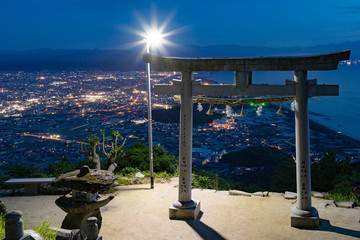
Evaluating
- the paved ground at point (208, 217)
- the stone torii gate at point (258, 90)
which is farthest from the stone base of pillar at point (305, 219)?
the paved ground at point (208, 217)

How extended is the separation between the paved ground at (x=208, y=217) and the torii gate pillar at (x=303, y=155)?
322mm

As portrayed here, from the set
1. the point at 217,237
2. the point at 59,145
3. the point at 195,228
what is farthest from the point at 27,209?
the point at 59,145

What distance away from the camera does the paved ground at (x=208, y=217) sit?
31.1ft

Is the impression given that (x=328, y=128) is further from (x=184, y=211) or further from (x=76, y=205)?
(x=76, y=205)

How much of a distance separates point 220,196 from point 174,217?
8.42 ft

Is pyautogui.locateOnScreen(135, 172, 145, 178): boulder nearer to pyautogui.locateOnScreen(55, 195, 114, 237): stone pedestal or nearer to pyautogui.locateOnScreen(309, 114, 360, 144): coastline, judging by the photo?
pyautogui.locateOnScreen(55, 195, 114, 237): stone pedestal

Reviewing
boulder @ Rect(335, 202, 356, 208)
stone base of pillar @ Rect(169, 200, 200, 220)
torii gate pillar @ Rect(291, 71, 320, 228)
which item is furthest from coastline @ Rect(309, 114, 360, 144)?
stone base of pillar @ Rect(169, 200, 200, 220)

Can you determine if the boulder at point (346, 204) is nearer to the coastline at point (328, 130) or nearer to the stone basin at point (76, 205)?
the stone basin at point (76, 205)

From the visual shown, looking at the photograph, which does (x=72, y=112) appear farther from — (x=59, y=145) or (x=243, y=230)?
(x=243, y=230)

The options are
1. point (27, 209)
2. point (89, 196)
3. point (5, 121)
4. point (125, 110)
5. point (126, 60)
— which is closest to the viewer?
point (89, 196)

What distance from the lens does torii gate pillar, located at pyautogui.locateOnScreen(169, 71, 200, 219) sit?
10.4 metres

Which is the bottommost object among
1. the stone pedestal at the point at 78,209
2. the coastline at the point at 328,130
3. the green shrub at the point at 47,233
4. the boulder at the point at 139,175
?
the coastline at the point at 328,130

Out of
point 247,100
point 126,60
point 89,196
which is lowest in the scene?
point 89,196

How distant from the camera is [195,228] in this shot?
32.6ft
